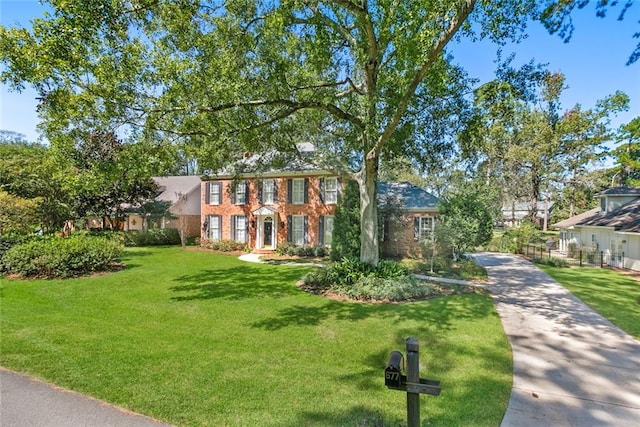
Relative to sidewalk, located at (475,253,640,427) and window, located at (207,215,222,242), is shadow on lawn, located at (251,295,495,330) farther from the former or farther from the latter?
window, located at (207,215,222,242)

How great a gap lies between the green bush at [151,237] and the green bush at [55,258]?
11459 mm

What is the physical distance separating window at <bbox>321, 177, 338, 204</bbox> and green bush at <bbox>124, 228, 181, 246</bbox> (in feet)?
42.3

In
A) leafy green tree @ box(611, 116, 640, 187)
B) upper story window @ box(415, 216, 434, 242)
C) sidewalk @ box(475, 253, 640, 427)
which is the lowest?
sidewalk @ box(475, 253, 640, 427)

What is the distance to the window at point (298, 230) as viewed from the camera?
2145 cm

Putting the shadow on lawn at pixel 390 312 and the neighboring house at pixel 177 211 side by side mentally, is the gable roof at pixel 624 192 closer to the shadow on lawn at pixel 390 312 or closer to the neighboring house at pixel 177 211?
the shadow on lawn at pixel 390 312

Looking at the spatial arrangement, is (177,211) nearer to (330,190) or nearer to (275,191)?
(275,191)

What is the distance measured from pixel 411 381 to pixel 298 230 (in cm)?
1918

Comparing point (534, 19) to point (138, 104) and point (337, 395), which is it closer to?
point (337, 395)

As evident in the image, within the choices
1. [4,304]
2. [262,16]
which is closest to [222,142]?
[262,16]

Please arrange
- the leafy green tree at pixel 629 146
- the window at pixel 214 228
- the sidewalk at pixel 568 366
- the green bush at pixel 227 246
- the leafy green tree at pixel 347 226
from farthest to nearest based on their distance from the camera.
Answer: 1. the leafy green tree at pixel 629 146
2. the window at pixel 214 228
3. the green bush at pixel 227 246
4. the leafy green tree at pixel 347 226
5. the sidewalk at pixel 568 366

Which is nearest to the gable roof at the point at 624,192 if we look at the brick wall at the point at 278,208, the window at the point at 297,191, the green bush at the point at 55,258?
the brick wall at the point at 278,208

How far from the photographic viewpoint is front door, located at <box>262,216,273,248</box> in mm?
22734

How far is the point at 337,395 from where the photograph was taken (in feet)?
14.2

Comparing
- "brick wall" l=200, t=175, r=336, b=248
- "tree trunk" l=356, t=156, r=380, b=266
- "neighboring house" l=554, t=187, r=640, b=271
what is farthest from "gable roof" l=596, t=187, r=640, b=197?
"tree trunk" l=356, t=156, r=380, b=266
